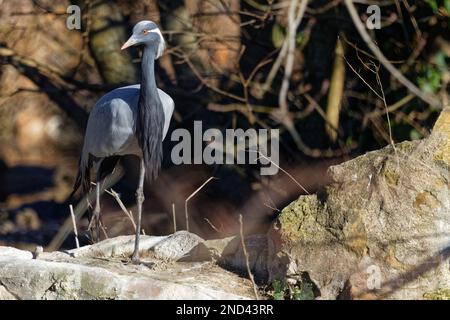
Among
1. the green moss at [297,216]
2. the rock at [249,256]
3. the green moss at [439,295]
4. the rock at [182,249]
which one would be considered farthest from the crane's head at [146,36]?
the green moss at [439,295]

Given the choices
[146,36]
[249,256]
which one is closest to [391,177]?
[249,256]

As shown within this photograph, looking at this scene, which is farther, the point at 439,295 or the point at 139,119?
the point at 139,119

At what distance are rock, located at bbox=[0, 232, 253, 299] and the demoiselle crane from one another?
1.02 meters

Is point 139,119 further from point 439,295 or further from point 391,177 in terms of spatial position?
point 439,295

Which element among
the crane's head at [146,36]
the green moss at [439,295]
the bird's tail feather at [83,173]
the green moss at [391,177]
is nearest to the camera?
the green moss at [439,295]

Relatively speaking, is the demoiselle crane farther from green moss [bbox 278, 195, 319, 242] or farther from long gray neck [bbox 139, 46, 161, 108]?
green moss [bbox 278, 195, 319, 242]

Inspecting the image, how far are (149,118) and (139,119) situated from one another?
0.08 metres

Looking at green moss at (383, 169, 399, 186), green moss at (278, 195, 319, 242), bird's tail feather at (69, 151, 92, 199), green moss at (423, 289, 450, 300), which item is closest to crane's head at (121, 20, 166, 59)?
bird's tail feather at (69, 151, 92, 199)

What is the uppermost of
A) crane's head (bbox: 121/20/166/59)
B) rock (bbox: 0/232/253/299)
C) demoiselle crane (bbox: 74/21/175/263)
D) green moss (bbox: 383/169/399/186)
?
crane's head (bbox: 121/20/166/59)

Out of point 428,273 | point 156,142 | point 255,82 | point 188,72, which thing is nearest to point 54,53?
point 188,72

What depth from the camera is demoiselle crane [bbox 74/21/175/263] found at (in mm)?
6520

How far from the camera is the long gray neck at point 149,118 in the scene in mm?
6496

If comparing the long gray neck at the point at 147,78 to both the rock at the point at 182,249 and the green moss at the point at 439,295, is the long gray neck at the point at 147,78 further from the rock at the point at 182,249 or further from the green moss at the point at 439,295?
the green moss at the point at 439,295

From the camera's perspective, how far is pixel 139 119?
6598 mm
